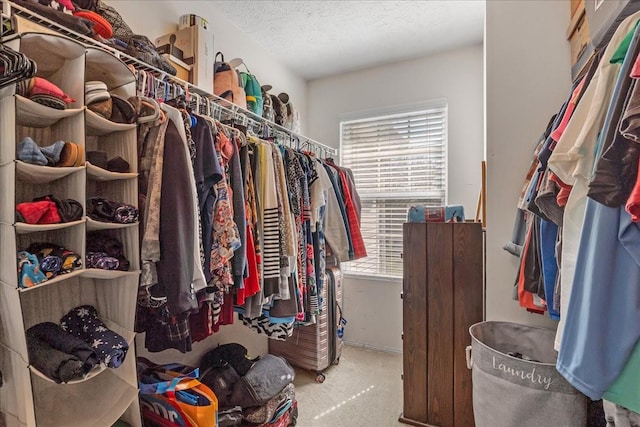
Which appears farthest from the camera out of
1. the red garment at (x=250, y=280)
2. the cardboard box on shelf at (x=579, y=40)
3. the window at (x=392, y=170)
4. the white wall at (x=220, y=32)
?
the window at (x=392, y=170)

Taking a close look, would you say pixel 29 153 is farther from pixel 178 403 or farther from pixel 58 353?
pixel 178 403

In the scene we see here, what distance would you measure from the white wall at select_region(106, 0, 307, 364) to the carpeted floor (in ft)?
1.98

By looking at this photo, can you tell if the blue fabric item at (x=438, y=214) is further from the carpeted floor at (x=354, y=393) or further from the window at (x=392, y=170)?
the carpeted floor at (x=354, y=393)

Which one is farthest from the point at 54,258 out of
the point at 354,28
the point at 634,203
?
the point at 354,28

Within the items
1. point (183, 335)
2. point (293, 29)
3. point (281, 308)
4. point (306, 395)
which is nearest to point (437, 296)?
point (281, 308)

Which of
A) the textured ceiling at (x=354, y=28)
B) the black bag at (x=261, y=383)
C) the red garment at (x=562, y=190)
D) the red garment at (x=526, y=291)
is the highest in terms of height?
the textured ceiling at (x=354, y=28)

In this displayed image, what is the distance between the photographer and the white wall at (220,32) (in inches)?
70.2

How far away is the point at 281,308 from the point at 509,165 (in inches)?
51.0

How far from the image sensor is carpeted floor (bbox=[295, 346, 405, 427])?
6.47ft

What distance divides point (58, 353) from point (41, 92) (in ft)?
2.41

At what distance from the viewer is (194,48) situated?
70.8 inches

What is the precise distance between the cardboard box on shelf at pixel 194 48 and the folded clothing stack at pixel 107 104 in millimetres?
669

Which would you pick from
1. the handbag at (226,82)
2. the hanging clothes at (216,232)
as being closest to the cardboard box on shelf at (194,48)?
the handbag at (226,82)

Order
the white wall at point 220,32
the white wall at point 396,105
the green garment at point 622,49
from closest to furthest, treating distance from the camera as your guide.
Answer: the green garment at point 622,49
the white wall at point 220,32
the white wall at point 396,105
